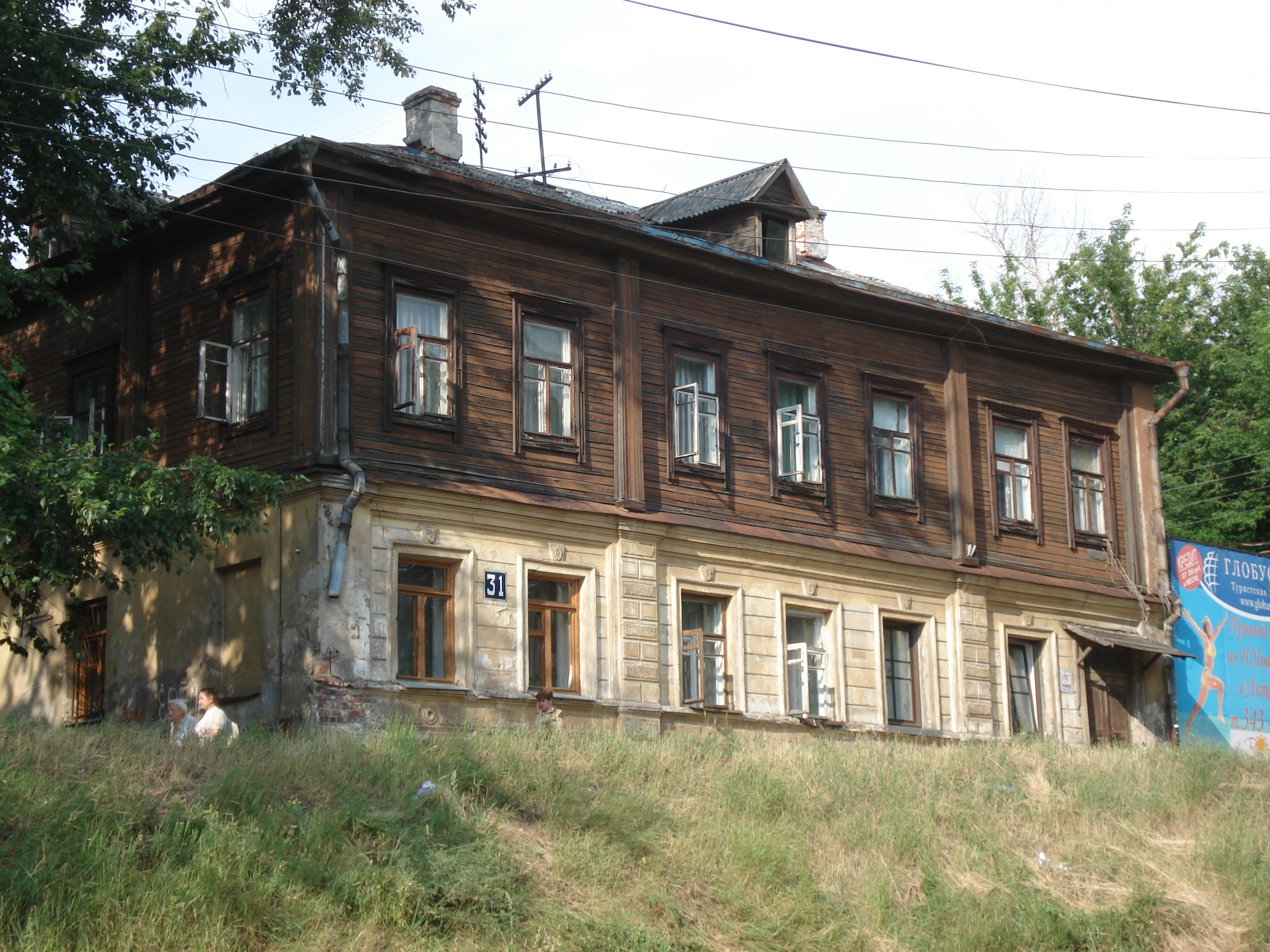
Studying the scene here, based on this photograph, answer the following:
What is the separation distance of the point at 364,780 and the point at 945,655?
1325 cm

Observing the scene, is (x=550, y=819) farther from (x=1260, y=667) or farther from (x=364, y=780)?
(x=1260, y=667)

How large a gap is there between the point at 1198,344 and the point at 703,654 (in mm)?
22787

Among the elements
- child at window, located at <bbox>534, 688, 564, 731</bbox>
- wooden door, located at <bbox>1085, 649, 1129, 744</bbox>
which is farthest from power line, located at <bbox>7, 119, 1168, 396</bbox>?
child at window, located at <bbox>534, 688, 564, 731</bbox>

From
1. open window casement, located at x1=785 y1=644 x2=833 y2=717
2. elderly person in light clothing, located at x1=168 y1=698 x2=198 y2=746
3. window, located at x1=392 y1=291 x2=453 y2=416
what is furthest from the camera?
open window casement, located at x1=785 y1=644 x2=833 y2=717

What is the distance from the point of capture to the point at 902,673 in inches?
983

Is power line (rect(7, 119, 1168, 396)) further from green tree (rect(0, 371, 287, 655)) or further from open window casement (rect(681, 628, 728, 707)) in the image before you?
open window casement (rect(681, 628, 728, 707))

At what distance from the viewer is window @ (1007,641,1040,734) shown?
26.3 m

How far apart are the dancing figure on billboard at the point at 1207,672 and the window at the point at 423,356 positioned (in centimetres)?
1559

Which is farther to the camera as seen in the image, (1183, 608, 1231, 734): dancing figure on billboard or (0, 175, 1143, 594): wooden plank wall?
(1183, 608, 1231, 734): dancing figure on billboard

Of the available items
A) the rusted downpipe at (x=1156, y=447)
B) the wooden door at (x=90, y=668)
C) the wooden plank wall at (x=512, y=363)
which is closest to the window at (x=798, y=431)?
the wooden plank wall at (x=512, y=363)

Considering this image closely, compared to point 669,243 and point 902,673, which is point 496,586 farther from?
point 902,673

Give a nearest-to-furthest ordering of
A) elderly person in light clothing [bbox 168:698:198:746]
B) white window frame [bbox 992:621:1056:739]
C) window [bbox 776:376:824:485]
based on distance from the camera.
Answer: elderly person in light clothing [bbox 168:698:198:746], window [bbox 776:376:824:485], white window frame [bbox 992:621:1056:739]

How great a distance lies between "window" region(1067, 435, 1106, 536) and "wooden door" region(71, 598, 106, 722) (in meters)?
16.9

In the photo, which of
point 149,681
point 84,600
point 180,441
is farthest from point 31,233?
point 149,681
